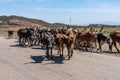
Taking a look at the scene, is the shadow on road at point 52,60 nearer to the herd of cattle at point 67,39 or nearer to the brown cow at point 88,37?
the herd of cattle at point 67,39

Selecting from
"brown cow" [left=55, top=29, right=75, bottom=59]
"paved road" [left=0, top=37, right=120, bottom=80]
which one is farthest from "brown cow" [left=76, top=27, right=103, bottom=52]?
"paved road" [left=0, top=37, right=120, bottom=80]

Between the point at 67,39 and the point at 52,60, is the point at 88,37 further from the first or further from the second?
the point at 52,60

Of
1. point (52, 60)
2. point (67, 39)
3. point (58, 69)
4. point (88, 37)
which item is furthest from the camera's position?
point (88, 37)

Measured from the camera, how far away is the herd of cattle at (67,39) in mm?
21906

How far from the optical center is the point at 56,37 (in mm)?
21875

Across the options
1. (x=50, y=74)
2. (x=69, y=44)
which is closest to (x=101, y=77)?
(x=50, y=74)

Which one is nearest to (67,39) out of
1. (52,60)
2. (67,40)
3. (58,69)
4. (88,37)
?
(67,40)

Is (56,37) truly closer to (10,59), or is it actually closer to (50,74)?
(10,59)

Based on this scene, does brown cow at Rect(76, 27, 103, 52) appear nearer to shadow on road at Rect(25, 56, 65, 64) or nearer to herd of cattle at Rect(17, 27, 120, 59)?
herd of cattle at Rect(17, 27, 120, 59)

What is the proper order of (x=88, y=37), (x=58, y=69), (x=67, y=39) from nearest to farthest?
(x=58, y=69) < (x=67, y=39) < (x=88, y=37)

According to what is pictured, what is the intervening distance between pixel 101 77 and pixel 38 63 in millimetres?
5489

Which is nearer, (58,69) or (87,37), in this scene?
(58,69)

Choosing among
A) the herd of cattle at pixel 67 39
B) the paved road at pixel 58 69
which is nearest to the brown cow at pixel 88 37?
the herd of cattle at pixel 67 39

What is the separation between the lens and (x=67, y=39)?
70.4 ft
